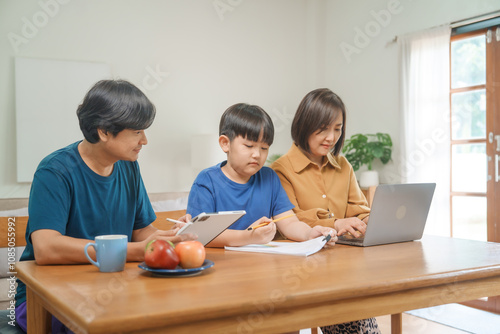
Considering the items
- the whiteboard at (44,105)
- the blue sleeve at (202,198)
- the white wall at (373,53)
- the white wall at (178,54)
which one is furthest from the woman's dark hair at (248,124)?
the white wall at (373,53)

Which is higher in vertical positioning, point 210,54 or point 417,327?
point 210,54

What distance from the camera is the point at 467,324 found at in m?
3.43

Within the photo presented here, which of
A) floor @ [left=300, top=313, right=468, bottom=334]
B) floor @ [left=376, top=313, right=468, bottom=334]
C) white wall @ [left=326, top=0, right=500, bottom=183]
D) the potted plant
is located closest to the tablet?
floor @ [left=300, top=313, right=468, bottom=334]

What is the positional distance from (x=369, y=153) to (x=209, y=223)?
334 cm

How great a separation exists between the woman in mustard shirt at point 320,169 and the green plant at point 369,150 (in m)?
2.44

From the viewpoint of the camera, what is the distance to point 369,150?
14.6 feet

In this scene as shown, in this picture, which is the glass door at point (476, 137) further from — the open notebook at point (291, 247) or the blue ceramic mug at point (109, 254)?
the blue ceramic mug at point (109, 254)

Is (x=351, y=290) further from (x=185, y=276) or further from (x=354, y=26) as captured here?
(x=354, y=26)

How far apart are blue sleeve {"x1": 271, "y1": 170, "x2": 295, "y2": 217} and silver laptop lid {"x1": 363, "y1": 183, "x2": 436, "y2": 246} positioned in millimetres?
345

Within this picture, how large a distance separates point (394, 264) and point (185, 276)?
22.2 inches

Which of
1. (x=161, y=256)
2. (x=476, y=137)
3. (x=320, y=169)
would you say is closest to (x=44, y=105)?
(x=320, y=169)

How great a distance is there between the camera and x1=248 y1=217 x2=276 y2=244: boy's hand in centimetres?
156

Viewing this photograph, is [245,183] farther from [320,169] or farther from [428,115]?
[428,115]

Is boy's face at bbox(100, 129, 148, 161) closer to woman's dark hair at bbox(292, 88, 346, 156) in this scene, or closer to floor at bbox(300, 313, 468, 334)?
woman's dark hair at bbox(292, 88, 346, 156)
